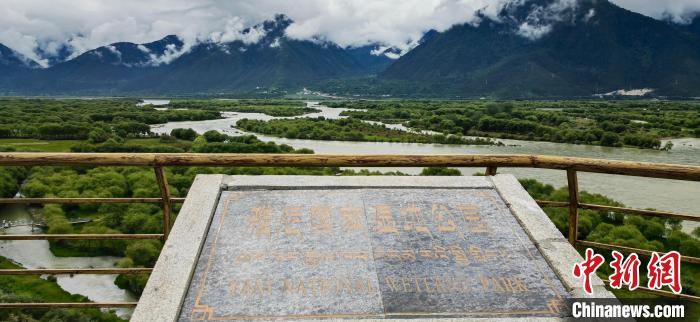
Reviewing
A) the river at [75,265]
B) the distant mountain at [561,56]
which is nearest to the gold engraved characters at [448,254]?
the river at [75,265]

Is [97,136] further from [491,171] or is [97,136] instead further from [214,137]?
[491,171]

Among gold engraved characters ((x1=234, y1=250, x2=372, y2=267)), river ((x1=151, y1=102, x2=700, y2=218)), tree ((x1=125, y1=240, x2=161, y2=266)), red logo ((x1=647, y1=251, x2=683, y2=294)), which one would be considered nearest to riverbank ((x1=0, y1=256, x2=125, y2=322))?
tree ((x1=125, y1=240, x2=161, y2=266))

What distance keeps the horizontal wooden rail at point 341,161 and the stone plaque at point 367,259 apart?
0.24 meters

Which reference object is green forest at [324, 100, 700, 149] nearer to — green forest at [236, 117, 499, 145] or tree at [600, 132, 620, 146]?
tree at [600, 132, 620, 146]

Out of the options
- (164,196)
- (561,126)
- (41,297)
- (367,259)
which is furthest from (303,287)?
(561,126)

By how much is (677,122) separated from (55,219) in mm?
58959

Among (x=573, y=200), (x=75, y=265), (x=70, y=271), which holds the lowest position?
(x=75, y=265)

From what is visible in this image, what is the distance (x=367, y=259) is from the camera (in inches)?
118

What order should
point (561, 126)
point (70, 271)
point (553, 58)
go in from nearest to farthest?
point (70, 271)
point (561, 126)
point (553, 58)

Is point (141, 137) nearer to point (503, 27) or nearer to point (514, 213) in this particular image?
point (514, 213)

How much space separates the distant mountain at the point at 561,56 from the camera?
449 feet

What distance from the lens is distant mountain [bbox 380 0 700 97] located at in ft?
449

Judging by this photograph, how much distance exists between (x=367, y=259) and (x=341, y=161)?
96 centimetres

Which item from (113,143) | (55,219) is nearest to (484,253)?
(55,219)
